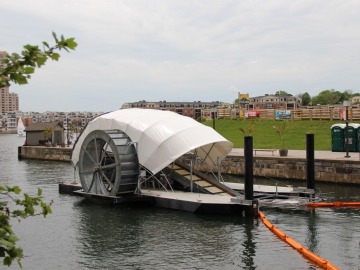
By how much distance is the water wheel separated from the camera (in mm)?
27391

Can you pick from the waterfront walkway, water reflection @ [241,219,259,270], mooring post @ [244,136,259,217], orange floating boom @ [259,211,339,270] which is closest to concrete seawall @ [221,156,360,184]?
the waterfront walkway

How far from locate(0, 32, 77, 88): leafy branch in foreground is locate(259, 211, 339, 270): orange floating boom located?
1323 centimetres

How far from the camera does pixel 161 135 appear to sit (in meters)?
27.4

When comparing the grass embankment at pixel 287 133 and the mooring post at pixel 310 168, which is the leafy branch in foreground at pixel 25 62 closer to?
the mooring post at pixel 310 168

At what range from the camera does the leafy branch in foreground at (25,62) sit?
432 centimetres

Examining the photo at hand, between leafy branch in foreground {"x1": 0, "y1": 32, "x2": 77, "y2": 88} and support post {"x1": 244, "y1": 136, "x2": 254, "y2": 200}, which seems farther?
support post {"x1": 244, "y1": 136, "x2": 254, "y2": 200}

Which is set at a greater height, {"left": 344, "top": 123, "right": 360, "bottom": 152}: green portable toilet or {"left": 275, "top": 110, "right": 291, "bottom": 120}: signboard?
{"left": 275, "top": 110, "right": 291, "bottom": 120}: signboard

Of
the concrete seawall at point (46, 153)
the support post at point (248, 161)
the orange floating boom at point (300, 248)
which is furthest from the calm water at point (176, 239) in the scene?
the concrete seawall at point (46, 153)

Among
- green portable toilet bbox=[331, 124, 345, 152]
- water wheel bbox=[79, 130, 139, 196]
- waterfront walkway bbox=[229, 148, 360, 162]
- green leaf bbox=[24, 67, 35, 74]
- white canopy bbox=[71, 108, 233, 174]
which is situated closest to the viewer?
green leaf bbox=[24, 67, 35, 74]

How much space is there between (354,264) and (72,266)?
9.60 meters

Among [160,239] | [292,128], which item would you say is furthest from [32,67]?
[292,128]

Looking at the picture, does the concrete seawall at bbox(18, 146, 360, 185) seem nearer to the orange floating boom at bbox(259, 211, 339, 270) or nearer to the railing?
the orange floating boom at bbox(259, 211, 339, 270)

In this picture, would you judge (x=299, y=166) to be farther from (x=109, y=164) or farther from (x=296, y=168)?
(x=109, y=164)

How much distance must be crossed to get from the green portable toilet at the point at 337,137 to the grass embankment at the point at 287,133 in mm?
2314
